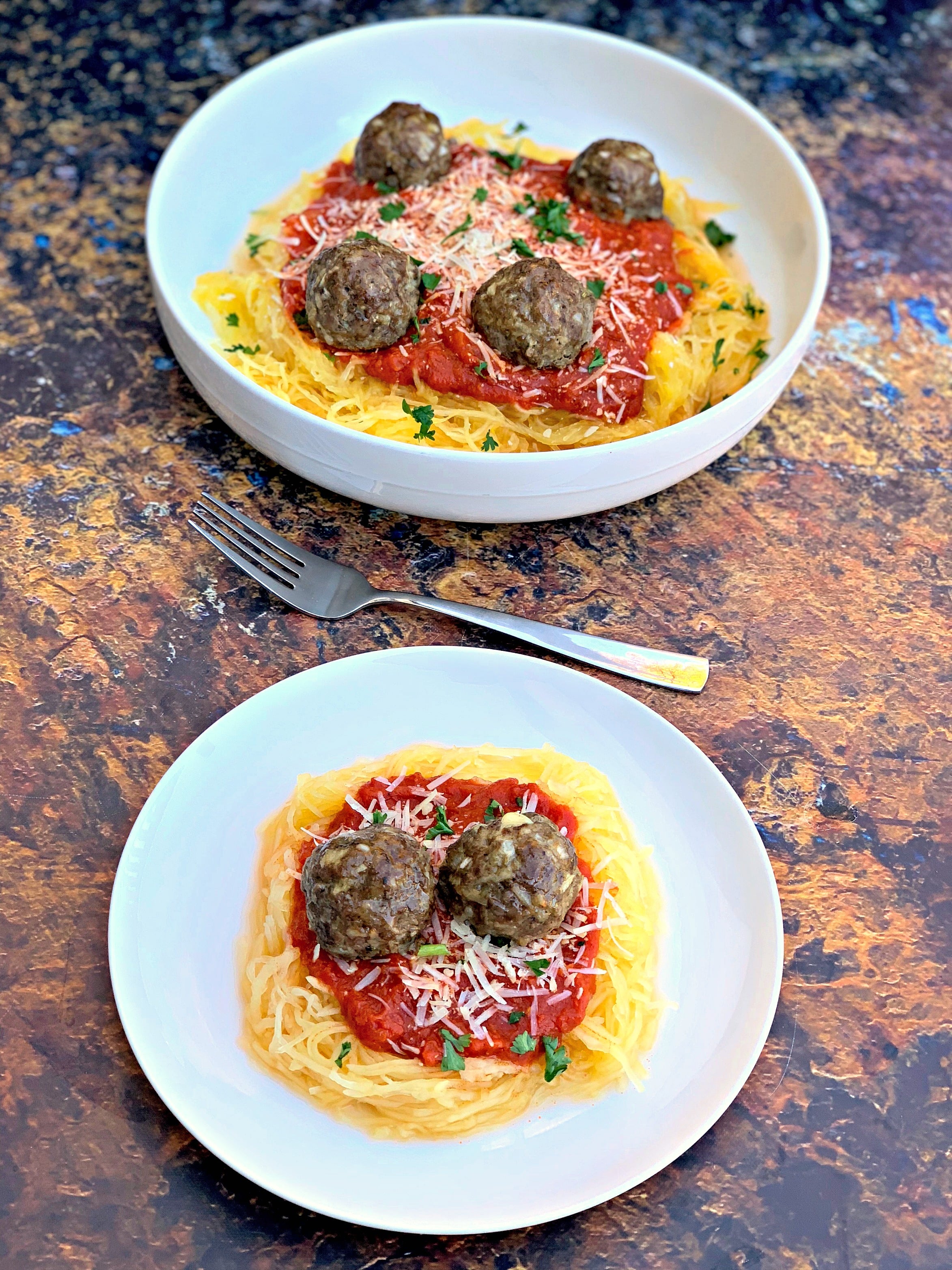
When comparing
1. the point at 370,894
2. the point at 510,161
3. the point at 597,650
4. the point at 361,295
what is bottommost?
the point at 597,650

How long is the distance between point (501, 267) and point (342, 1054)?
2715 mm

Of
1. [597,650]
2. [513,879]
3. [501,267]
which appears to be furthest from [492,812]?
[501,267]

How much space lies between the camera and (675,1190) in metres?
2.84

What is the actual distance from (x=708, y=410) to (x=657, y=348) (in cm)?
48

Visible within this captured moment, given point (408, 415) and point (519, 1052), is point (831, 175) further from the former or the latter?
point (519, 1052)

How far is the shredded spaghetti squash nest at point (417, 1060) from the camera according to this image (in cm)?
280

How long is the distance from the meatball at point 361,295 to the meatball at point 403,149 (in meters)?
0.63

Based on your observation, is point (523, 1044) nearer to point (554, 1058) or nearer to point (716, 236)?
point (554, 1058)

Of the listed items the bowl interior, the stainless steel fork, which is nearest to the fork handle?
the stainless steel fork

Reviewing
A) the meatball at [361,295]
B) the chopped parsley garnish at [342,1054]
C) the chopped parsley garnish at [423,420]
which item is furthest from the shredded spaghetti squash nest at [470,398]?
the chopped parsley garnish at [342,1054]

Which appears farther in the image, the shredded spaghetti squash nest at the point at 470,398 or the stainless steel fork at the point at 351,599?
the shredded spaghetti squash nest at the point at 470,398

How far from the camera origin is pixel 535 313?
3881mm

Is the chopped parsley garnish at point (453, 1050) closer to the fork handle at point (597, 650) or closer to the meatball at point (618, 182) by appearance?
the fork handle at point (597, 650)

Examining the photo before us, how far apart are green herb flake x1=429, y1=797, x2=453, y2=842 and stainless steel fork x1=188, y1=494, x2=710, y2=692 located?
76 centimetres
